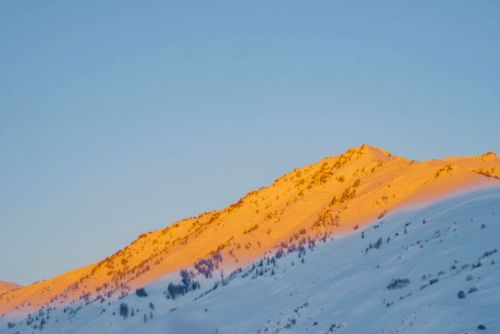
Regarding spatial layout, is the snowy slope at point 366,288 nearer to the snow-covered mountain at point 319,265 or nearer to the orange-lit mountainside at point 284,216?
the snow-covered mountain at point 319,265

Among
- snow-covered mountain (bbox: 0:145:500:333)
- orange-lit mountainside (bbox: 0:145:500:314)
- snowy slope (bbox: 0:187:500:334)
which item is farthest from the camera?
orange-lit mountainside (bbox: 0:145:500:314)

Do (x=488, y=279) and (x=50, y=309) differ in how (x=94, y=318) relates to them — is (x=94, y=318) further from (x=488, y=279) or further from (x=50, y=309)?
(x=488, y=279)

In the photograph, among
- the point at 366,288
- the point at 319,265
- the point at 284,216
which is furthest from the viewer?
the point at 284,216

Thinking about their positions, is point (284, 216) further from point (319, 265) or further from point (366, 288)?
point (366, 288)

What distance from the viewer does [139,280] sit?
202 feet

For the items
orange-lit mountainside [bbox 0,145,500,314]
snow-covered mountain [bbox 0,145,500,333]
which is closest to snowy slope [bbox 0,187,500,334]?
snow-covered mountain [bbox 0,145,500,333]

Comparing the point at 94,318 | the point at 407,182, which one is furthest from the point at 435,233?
the point at 94,318

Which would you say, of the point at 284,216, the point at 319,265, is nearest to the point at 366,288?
the point at 319,265

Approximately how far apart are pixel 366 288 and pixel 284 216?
33.8m

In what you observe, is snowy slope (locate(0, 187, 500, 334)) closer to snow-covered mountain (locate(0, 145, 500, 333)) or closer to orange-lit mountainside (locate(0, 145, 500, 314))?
snow-covered mountain (locate(0, 145, 500, 333))

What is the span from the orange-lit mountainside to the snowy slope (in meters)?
3.70

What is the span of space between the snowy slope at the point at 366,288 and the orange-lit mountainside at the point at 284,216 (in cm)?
370

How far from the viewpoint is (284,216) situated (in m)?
62.6

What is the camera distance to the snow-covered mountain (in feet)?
77.7
